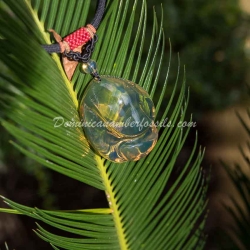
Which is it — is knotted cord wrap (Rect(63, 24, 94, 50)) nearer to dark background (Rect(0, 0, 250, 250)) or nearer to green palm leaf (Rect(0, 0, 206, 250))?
green palm leaf (Rect(0, 0, 206, 250))

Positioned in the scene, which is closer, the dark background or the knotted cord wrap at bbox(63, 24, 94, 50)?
the knotted cord wrap at bbox(63, 24, 94, 50)

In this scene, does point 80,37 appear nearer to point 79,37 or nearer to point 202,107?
point 79,37

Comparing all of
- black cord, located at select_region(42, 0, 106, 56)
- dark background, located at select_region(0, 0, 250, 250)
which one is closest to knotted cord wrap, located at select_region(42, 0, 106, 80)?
black cord, located at select_region(42, 0, 106, 56)

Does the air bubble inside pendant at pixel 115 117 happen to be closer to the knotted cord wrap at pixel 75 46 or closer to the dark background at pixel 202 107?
the knotted cord wrap at pixel 75 46

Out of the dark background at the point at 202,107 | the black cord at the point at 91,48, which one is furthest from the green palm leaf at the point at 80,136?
the dark background at the point at 202,107

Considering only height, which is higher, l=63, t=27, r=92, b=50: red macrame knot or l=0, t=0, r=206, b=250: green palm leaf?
l=63, t=27, r=92, b=50: red macrame knot

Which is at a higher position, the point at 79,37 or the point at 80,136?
the point at 79,37

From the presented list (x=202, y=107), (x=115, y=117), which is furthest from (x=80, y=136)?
(x=202, y=107)
